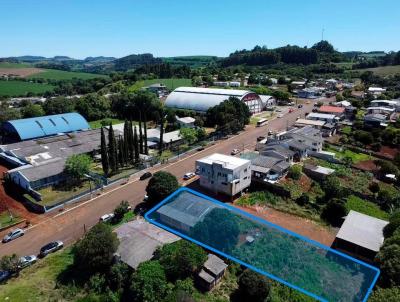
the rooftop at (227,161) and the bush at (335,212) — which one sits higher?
the rooftop at (227,161)

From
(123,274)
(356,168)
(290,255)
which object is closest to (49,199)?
(123,274)

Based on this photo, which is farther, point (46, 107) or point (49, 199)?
point (46, 107)

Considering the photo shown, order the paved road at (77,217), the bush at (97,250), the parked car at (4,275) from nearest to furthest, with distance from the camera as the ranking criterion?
the bush at (97,250) < the parked car at (4,275) < the paved road at (77,217)

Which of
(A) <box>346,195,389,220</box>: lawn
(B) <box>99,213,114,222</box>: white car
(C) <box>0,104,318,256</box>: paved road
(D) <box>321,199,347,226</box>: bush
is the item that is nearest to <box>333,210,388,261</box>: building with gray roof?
(D) <box>321,199,347,226</box>: bush

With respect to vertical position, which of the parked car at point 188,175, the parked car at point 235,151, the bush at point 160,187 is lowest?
the parked car at point 188,175

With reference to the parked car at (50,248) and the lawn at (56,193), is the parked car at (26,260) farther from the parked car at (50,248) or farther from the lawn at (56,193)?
the lawn at (56,193)

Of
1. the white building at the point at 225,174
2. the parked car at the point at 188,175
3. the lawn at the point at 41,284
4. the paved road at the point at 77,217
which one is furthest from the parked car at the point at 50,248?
the parked car at the point at 188,175

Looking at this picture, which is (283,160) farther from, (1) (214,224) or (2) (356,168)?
(1) (214,224)
